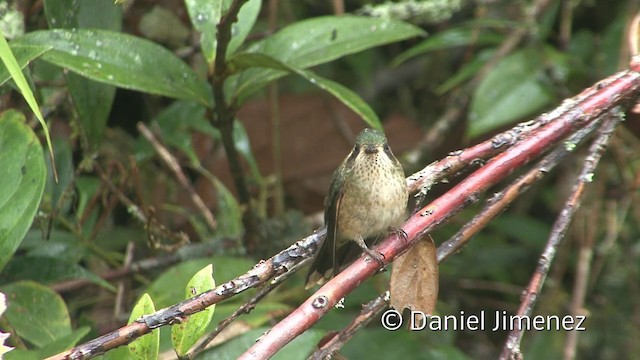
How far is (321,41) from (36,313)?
44.8 inches

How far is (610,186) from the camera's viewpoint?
3.97 m

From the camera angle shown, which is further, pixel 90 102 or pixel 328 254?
pixel 90 102

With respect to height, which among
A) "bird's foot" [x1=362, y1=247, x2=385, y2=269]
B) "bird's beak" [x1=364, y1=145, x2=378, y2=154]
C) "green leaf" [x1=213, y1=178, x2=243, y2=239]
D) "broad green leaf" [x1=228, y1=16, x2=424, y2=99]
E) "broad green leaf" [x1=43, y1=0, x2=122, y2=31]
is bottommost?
"green leaf" [x1=213, y1=178, x2=243, y2=239]

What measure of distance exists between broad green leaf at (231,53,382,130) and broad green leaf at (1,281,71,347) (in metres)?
0.79

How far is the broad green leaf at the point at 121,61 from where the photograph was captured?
7.30ft

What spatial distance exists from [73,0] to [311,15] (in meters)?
1.96

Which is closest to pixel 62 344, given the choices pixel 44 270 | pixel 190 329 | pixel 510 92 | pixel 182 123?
pixel 190 329

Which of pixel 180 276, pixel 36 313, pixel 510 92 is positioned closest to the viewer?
pixel 36 313

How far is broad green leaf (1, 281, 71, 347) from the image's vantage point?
2205 mm

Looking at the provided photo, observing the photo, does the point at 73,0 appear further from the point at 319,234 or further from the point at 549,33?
the point at 549,33

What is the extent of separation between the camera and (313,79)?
7.43 ft

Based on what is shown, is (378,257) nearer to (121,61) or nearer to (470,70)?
(121,61)

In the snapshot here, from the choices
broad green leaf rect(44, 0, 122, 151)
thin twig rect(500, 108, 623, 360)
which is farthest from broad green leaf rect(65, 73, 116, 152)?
thin twig rect(500, 108, 623, 360)

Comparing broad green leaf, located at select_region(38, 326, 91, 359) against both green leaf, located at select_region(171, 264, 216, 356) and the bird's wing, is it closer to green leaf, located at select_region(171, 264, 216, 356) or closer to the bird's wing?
green leaf, located at select_region(171, 264, 216, 356)
